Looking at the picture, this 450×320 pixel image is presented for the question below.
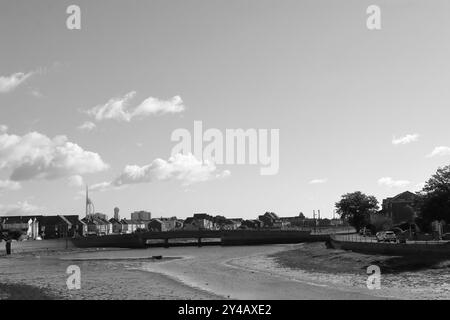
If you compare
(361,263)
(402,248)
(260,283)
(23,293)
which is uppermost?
(402,248)

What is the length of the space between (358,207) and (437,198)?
87.6 m

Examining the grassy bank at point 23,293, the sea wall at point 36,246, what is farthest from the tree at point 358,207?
the grassy bank at point 23,293

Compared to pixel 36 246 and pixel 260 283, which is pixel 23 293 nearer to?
pixel 260 283

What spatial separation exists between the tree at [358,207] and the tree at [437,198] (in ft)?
279

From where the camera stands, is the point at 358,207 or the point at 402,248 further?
the point at 358,207

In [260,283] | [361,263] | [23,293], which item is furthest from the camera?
[361,263]

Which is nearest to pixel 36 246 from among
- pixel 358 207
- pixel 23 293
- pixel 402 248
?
pixel 358 207

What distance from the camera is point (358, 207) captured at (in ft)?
490

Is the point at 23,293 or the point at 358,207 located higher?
the point at 358,207

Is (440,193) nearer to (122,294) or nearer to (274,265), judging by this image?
(274,265)

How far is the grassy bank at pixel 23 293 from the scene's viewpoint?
4188cm

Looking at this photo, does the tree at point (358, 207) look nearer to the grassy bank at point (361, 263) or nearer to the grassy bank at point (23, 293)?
the grassy bank at point (361, 263)
